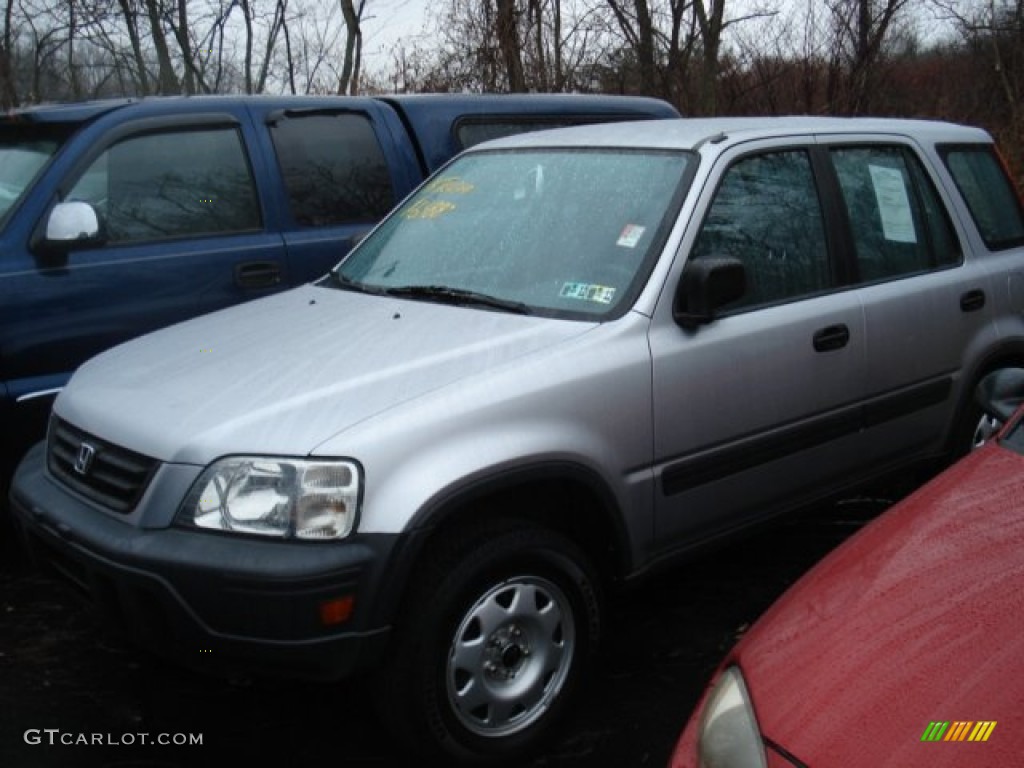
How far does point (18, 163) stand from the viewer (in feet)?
14.8

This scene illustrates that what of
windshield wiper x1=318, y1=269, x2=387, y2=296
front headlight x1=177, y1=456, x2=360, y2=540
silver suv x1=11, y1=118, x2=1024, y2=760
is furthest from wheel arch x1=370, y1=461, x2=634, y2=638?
windshield wiper x1=318, y1=269, x2=387, y2=296

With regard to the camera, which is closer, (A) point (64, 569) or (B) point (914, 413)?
(A) point (64, 569)

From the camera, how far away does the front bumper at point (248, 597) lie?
249 centimetres

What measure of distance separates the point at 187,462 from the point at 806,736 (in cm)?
163

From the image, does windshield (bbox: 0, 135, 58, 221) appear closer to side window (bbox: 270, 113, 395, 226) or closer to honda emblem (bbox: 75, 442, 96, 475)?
side window (bbox: 270, 113, 395, 226)

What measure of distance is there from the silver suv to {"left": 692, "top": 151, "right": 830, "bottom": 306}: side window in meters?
0.01

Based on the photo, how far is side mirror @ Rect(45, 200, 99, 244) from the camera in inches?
163

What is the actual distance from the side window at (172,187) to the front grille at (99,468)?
5.07 feet

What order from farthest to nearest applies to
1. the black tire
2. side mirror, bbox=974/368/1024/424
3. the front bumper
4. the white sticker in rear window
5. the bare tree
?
the bare tree → the white sticker in rear window → side mirror, bbox=974/368/1024/424 → the black tire → the front bumper

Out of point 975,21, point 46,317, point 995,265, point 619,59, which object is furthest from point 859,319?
point 975,21

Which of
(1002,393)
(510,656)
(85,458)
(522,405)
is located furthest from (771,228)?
(85,458)

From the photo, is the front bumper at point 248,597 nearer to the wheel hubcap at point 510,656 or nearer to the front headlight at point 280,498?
the front headlight at point 280,498

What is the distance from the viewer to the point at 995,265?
440 centimetres

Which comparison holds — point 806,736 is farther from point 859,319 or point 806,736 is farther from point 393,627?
point 859,319
